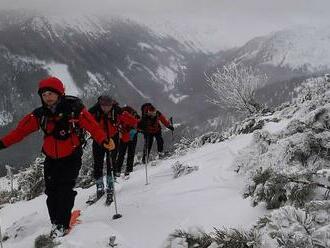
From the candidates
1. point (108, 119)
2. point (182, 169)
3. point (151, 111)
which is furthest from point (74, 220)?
point (151, 111)

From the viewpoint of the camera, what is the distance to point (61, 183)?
7.65 meters

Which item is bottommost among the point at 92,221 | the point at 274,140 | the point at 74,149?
the point at 92,221

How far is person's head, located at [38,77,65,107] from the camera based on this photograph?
7.18 meters

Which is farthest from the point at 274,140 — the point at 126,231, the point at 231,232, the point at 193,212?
the point at 231,232

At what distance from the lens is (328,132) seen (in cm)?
719

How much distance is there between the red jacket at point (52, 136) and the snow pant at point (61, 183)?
134 millimetres

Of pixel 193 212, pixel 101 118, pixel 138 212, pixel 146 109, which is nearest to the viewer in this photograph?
pixel 193 212

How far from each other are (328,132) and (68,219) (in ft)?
12.9

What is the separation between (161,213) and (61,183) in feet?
4.98

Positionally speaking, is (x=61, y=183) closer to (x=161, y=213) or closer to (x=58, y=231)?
(x=58, y=231)

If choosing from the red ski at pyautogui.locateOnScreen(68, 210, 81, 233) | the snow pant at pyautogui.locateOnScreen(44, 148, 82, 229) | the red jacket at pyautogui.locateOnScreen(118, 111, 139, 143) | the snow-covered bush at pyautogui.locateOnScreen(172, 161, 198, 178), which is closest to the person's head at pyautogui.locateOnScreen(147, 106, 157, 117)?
the red jacket at pyautogui.locateOnScreen(118, 111, 139, 143)

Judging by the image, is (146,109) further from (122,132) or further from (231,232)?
(231,232)

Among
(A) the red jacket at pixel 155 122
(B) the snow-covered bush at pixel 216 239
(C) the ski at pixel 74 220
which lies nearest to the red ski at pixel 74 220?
(C) the ski at pixel 74 220

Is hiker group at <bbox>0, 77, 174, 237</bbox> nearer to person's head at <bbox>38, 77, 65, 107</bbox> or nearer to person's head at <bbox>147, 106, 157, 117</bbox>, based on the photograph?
person's head at <bbox>38, 77, 65, 107</bbox>
